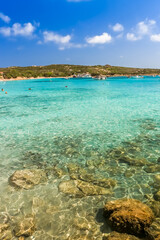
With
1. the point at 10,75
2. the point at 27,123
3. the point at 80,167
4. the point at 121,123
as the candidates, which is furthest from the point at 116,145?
the point at 10,75

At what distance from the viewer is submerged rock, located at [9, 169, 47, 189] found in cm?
725

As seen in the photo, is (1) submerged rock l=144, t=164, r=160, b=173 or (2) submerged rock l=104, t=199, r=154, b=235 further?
(1) submerged rock l=144, t=164, r=160, b=173

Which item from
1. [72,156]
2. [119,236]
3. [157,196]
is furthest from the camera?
[72,156]

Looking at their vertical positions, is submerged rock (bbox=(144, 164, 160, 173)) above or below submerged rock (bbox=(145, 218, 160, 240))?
below

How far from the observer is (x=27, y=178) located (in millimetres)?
7488

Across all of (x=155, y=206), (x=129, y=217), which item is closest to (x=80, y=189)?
(x=129, y=217)

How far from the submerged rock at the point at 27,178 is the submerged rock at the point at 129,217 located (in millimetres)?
3472

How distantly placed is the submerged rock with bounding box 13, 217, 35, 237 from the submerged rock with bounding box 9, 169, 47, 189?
69.3 inches

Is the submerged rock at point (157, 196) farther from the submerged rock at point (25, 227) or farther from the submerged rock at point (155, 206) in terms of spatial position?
the submerged rock at point (25, 227)

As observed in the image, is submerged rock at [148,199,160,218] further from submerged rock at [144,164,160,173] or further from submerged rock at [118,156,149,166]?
submerged rock at [118,156,149,166]

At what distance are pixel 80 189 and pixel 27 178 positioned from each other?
8.37 ft

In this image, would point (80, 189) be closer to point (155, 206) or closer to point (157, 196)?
point (155, 206)

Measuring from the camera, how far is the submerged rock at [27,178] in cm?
725

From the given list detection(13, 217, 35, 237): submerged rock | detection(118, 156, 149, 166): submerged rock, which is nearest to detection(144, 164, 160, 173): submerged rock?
detection(118, 156, 149, 166): submerged rock
